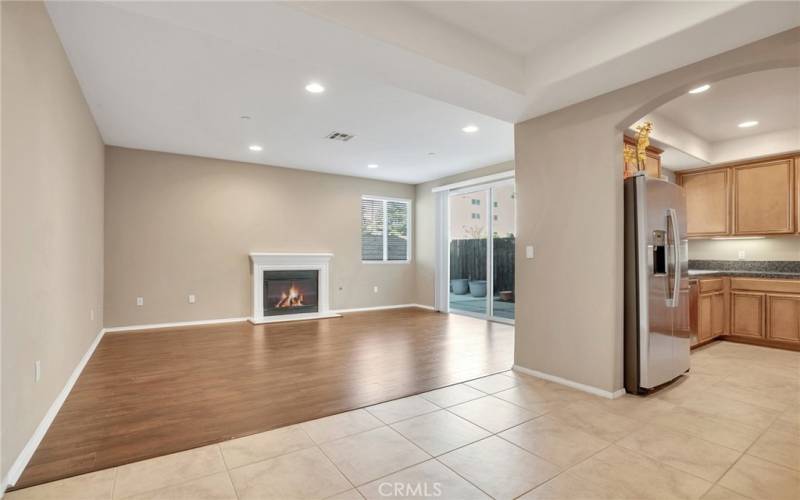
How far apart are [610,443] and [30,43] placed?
404 centimetres

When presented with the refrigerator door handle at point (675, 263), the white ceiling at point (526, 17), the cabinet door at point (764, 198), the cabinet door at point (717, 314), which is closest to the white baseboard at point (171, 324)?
the white ceiling at point (526, 17)

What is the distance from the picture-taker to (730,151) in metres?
5.20

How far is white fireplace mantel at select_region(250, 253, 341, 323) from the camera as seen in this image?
21.6ft

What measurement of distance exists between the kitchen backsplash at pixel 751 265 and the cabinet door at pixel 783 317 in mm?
656

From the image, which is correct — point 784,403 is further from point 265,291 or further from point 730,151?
point 265,291

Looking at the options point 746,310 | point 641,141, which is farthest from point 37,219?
point 746,310

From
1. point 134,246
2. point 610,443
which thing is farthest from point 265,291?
point 610,443

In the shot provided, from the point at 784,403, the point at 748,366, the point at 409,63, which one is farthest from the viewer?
the point at 748,366

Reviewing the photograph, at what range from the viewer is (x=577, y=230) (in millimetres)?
3373

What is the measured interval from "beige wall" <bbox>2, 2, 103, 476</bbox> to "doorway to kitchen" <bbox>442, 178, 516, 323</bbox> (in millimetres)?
5318

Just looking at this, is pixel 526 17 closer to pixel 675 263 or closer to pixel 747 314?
pixel 675 263

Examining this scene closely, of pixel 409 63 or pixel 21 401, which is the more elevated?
pixel 409 63

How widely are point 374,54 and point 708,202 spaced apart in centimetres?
536
